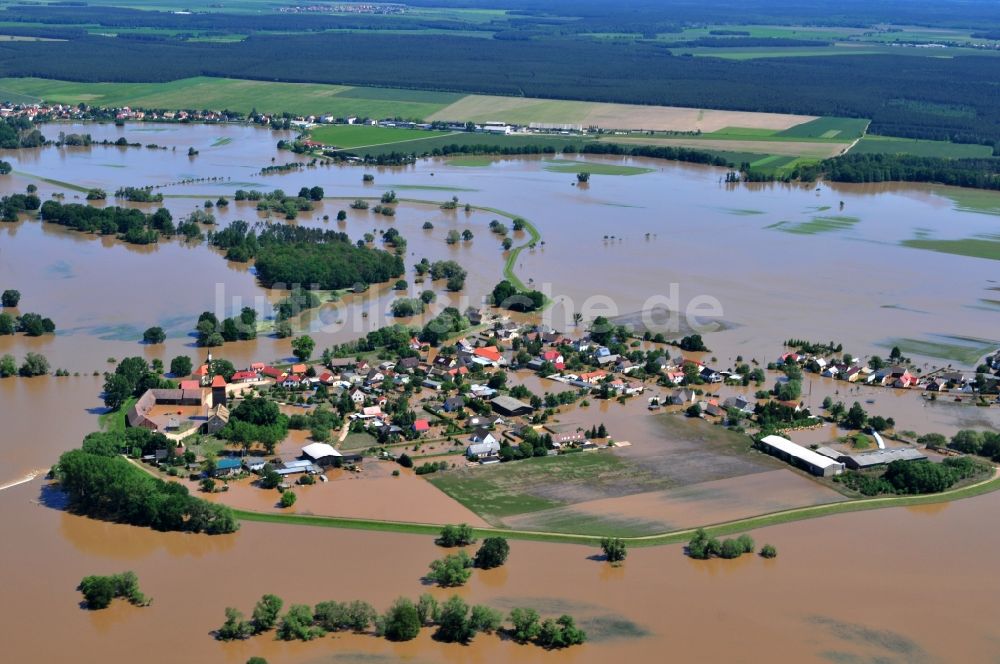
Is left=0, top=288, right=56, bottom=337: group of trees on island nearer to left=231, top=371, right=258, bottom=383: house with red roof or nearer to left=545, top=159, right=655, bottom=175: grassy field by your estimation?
left=231, top=371, right=258, bottom=383: house with red roof

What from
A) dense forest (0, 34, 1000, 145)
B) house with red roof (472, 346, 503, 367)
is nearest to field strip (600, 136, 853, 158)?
dense forest (0, 34, 1000, 145)

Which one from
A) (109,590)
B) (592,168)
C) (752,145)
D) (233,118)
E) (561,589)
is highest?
(233,118)

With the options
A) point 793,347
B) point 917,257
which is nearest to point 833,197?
point 917,257

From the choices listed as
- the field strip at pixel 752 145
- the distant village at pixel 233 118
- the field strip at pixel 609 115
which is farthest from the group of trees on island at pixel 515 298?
the field strip at pixel 609 115

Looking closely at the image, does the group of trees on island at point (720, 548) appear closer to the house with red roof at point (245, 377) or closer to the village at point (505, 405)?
the village at point (505, 405)

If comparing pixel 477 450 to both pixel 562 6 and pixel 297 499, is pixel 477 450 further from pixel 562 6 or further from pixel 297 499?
pixel 562 6

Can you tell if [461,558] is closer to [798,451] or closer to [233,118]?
[798,451]

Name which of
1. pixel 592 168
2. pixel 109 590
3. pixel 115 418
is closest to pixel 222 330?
pixel 115 418
